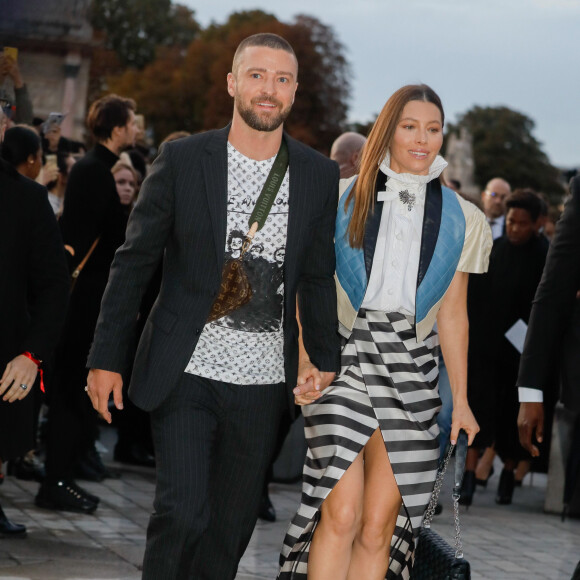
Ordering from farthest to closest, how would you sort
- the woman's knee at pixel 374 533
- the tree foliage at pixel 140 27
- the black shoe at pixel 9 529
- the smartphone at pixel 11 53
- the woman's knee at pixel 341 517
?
the tree foliage at pixel 140 27, the smartphone at pixel 11 53, the black shoe at pixel 9 529, the woman's knee at pixel 374 533, the woman's knee at pixel 341 517

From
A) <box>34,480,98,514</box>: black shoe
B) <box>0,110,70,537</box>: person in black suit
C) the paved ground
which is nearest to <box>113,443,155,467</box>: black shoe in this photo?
the paved ground

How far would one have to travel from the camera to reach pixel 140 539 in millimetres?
7582

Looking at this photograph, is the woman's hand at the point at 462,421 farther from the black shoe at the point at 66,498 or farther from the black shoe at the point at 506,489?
the black shoe at the point at 506,489

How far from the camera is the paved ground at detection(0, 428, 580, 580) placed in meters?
6.77

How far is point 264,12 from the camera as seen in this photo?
68000 mm

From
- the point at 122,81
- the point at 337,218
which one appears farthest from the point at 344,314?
the point at 122,81

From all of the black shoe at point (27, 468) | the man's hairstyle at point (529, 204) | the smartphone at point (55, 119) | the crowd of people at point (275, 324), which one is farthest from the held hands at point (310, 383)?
the smartphone at point (55, 119)

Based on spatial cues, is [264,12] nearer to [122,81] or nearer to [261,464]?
Result: [122,81]

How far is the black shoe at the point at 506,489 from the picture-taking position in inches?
428

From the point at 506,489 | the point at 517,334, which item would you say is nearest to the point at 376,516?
the point at 517,334

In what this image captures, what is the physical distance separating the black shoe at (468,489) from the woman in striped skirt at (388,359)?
4.92 m

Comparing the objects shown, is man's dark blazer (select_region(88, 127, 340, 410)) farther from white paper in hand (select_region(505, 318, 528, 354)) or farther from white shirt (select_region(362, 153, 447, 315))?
white paper in hand (select_region(505, 318, 528, 354))

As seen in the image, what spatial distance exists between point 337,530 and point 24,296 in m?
1.93

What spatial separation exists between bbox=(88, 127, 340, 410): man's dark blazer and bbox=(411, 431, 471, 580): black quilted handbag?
2.73 feet
